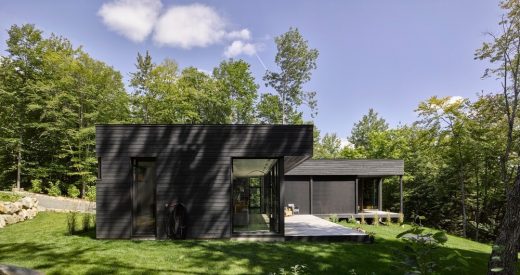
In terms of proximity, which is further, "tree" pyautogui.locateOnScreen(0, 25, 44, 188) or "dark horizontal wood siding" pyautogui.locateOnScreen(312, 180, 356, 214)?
"tree" pyautogui.locateOnScreen(0, 25, 44, 188)

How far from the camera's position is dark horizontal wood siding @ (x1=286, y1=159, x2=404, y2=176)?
17.3 m

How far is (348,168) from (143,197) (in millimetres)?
11374

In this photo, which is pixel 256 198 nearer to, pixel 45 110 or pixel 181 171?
pixel 181 171

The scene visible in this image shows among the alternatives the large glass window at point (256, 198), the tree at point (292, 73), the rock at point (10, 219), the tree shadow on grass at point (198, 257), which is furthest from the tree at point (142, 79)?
the tree shadow on grass at point (198, 257)

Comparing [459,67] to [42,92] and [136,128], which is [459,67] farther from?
[42,92]

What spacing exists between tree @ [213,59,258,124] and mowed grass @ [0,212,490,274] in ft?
68.3

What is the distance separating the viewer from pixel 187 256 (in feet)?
24.4

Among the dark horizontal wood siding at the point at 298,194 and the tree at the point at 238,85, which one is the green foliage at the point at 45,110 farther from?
the dark horizontal wood siding at the point at 298,194

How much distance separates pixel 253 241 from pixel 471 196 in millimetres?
18830

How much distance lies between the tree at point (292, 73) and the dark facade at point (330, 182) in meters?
12.0

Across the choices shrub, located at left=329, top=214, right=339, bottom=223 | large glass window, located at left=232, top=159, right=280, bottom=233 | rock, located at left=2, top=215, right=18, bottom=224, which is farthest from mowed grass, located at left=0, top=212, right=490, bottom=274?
shrub, located at left=329, top=214, right=339, bottom=223

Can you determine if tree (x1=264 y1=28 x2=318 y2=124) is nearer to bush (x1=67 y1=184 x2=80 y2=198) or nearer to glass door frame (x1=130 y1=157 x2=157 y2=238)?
bush (x1=67 y1=184 x2=80 y2=198)

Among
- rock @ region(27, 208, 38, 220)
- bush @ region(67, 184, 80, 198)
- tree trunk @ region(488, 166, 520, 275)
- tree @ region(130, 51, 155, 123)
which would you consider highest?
tree @ region(130, 51, 155, 123)

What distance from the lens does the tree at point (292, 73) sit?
93.5 feet
